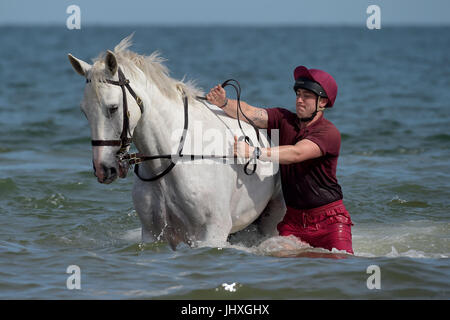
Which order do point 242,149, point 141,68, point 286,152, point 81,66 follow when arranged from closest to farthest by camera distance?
1. point 81,66
2. point 141,68
3. point 242,149
4. point 286,152

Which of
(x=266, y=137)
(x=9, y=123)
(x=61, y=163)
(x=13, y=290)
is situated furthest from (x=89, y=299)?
(x=9, y=123)

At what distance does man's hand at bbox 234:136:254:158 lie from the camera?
5.34 m

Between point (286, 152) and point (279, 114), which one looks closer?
point (286, 152)

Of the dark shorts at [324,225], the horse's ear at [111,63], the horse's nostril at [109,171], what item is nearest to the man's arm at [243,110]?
the dark shorts at [324,225]

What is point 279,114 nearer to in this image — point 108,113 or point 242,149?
point 242,149

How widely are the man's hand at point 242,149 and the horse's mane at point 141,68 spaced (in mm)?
553

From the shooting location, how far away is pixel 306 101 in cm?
572

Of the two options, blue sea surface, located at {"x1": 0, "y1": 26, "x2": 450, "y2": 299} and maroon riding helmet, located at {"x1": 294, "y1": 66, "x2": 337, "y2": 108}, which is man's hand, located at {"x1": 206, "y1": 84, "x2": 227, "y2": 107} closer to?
maroon riding helmet, located at {"x1": 294, "y1": 66, "x2": 337, "y2": 108}

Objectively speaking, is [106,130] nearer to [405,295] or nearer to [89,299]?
[89,299]

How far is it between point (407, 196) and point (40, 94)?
57.8 feet

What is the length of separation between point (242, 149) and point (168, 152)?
0.56 m

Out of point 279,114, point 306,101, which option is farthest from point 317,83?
point 279,114

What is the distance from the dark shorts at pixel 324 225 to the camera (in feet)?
19.2

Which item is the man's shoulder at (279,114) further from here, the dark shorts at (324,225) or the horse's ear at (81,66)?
the horse's ear at (81,66)
